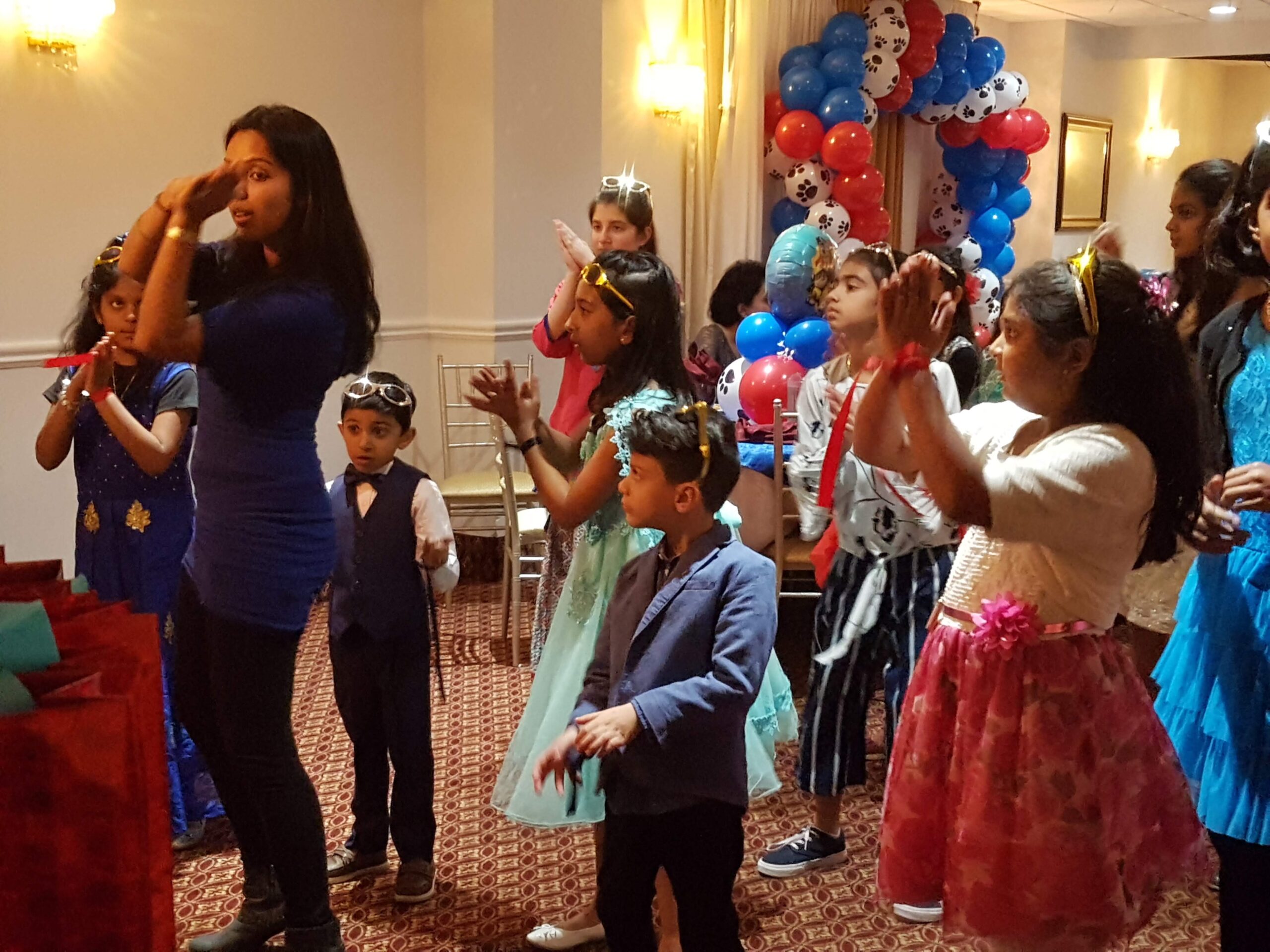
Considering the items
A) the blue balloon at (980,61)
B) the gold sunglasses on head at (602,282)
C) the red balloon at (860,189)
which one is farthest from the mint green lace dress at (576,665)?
the blue balloon at (980,61)

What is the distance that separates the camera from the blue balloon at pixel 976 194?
326 inches

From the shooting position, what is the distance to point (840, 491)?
2637 mm

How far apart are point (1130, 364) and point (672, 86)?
542 cm

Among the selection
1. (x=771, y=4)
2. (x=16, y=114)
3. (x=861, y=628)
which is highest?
(x=771, y=4)

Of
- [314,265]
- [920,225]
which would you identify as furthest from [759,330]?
[920,225]

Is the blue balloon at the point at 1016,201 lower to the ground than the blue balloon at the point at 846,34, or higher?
lower

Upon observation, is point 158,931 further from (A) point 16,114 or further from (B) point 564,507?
(A) point 16,114

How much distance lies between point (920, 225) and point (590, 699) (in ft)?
24.5

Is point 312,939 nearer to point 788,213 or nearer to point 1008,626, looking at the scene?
point 1008,626

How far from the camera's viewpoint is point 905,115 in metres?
8.08

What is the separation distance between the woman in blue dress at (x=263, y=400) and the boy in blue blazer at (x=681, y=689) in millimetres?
517

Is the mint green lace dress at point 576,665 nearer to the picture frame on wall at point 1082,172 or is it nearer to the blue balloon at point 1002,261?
the blue balloon at point 1002,261

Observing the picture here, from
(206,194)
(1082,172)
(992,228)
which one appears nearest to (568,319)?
(206,194)

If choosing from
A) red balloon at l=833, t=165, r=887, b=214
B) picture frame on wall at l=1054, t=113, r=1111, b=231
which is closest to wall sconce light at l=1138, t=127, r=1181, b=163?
picture frame on wall at l=1054, t=113, r=1111, b=231
